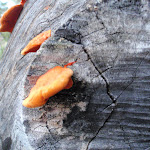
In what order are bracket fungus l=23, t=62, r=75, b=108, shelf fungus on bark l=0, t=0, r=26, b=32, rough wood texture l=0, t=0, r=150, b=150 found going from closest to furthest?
bracket fungus l=23, t=62, r=75, b=108 < rough wood texture l=0, t=0, r=150, b=150 < shelf fungus on bark l=0, t=0, r=26, b=32

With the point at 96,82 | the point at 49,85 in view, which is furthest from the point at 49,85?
the point at 96,82

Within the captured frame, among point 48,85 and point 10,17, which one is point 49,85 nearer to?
point 48,85

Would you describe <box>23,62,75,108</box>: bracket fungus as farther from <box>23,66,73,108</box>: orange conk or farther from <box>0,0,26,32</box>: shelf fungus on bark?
<box>0,0,26,32</box>: shelf fungus on bark

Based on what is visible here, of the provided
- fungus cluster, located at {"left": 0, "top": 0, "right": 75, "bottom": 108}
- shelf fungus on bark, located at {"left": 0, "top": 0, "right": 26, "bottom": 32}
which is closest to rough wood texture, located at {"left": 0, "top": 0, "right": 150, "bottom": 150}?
fungus cluster, located at {"left": 0, "top": 0, "right": 75, "bottom": 108}

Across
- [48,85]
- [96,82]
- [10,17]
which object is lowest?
[96,82]

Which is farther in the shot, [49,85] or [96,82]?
[96,82]

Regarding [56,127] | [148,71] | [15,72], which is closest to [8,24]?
[15,72]

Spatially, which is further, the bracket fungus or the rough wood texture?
the rough wood texture
